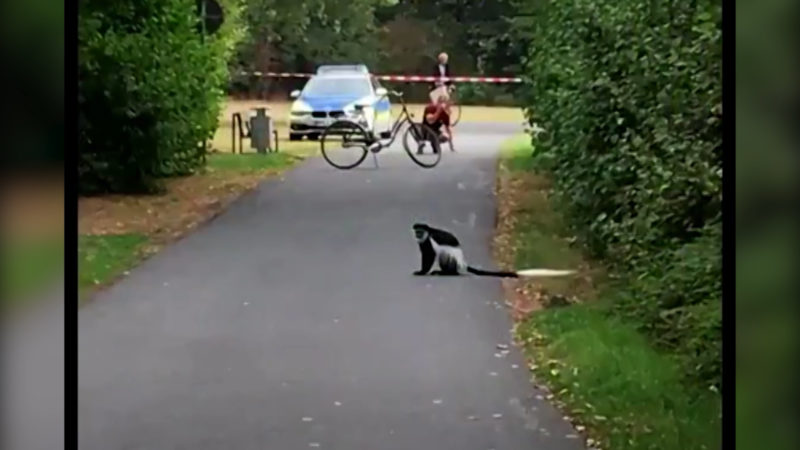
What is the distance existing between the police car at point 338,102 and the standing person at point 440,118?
0.35ft

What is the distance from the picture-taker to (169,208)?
10.7 ft

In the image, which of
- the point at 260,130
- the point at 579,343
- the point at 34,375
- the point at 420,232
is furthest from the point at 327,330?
the point at 34,375

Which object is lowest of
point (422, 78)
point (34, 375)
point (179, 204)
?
point (34, 375)

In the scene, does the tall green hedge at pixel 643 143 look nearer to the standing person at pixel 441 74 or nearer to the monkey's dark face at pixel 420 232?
the standing person at pixel 441 74

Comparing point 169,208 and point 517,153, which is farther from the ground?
point 517,153

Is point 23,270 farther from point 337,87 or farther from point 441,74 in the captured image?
point 441,74

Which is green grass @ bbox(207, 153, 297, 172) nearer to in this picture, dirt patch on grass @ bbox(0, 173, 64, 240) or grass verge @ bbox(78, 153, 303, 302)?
grass verge @ bbox(78, 153, 303, 302)

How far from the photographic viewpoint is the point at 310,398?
9.91ft

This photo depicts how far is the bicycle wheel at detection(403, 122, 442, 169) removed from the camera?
296 cm

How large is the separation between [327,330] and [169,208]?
0.58m

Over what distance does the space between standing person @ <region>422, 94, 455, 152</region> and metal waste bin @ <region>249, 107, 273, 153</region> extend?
41 centimetres

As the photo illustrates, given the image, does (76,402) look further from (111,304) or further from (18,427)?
(111,304)

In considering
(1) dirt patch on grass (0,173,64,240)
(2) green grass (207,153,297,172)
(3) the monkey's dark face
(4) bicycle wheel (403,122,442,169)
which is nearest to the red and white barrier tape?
(4) bicycle wheel (403,122,442,169)

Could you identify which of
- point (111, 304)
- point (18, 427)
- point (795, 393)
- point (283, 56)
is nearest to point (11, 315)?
point (18, 427)
